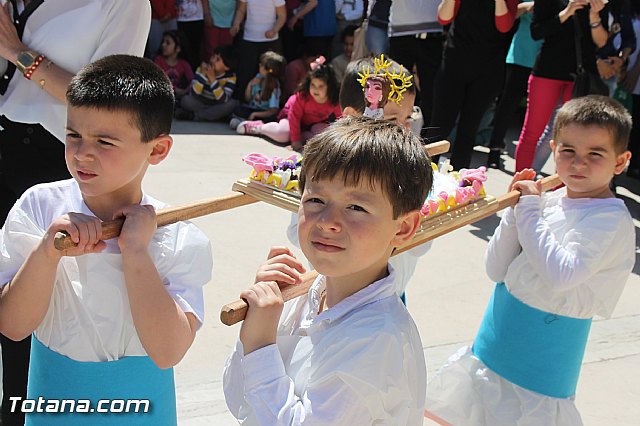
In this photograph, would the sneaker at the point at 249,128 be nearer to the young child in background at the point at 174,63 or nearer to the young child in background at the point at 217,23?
the young child in background at the point at 174,63

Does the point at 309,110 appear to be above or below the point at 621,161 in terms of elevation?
below

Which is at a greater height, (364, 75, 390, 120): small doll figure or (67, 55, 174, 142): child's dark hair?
(67, 55, 174, 142): child's dark hair

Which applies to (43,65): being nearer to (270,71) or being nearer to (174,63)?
(270,71)

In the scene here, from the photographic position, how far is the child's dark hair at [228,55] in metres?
8.25

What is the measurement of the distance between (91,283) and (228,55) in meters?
6.55

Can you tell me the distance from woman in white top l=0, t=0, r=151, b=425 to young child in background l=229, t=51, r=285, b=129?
5.40 metres

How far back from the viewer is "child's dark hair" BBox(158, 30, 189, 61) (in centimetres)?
859

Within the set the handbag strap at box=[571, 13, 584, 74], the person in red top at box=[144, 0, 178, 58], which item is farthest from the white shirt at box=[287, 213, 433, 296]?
the person in red top at box=[144, 0, 178, 58]

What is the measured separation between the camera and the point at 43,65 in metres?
2.60

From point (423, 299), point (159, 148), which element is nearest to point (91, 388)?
point (159, 148)

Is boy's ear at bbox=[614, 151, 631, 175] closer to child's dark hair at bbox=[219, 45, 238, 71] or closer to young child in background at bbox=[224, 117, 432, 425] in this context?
young child in background at bbox=[224, 117, 432, 425]

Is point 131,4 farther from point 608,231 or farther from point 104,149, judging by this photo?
point 608,231

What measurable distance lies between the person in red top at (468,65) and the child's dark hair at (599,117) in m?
2.81

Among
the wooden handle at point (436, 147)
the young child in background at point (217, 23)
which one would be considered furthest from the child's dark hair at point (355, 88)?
the young child in background at point (217, 23)
